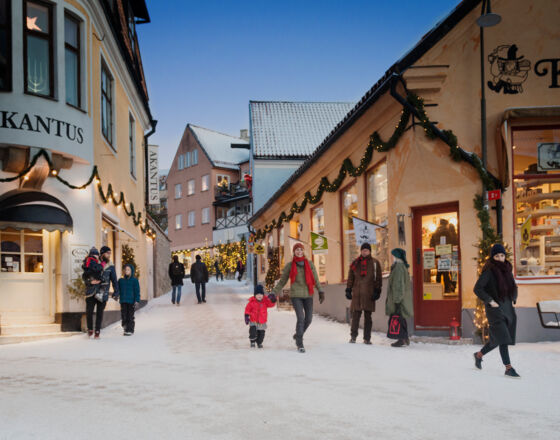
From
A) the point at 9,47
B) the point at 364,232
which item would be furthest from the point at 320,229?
the point at 9,47

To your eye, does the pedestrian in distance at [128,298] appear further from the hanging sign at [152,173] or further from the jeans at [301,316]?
the hanging sign at [152,173]

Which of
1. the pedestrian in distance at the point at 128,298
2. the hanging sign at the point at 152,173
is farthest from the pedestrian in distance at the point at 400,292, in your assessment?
the hanging sign at the point at 152,173

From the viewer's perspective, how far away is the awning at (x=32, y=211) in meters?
11.7

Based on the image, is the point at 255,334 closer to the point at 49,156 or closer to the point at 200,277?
the point at 49,156

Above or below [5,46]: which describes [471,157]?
below

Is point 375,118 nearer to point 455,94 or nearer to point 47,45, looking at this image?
point 455,94

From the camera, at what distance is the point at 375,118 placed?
42.5 feet

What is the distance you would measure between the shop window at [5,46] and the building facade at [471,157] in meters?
7.04

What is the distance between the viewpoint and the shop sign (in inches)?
432

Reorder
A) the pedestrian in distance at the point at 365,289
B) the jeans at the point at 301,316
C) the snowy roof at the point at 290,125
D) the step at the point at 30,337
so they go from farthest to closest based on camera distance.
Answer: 1. the snowy roof at the point at 290,125
2. the step at the point at 30,337
3. the pedestrian in distance at the point at 365,289
4. the jeans at the point at 301,316

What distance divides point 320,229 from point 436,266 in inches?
277

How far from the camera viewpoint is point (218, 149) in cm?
5741

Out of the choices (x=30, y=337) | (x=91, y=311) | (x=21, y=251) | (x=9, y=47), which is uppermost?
(x=9, y=47)

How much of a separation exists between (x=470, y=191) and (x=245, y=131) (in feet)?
167
